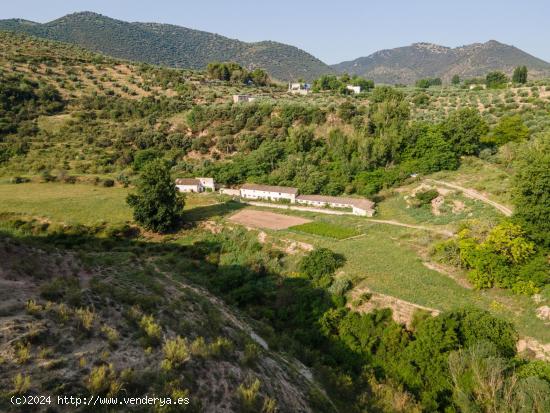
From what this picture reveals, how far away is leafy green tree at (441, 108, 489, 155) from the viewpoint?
46.0 metres

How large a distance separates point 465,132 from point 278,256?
32.4 metres

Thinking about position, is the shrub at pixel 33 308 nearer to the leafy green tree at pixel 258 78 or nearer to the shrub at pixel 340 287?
the shrub at pixel 340 287

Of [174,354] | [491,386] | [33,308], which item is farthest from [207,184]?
[491,386]

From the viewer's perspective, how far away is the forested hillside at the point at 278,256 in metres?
11.8

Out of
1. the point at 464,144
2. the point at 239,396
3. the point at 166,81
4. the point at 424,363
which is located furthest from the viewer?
the point at 166,81

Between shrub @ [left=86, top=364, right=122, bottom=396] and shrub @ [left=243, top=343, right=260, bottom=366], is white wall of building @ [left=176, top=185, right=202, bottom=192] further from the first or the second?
shrub @ [left=86, top=364, right=122, bottom=396]

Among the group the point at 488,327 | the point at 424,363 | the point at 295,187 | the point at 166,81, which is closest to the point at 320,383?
the point at 424,363

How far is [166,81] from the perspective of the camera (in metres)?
84.6

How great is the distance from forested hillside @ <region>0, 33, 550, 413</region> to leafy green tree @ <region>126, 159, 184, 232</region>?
0.18 m

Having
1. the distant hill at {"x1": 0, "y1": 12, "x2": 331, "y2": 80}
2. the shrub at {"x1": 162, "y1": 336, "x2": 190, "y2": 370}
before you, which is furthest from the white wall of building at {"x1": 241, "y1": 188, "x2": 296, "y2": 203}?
the distant hill at {"x1": 0, "y1": 12, "x2": 331, "y2": 80}

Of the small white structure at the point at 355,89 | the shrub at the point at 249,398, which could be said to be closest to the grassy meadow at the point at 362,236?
the shrub at the point at 249,398

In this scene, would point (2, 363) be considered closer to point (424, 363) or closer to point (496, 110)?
point (424, 363)

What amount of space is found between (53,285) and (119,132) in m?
59.2

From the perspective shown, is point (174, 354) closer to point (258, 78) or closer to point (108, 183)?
point (108, 183)
